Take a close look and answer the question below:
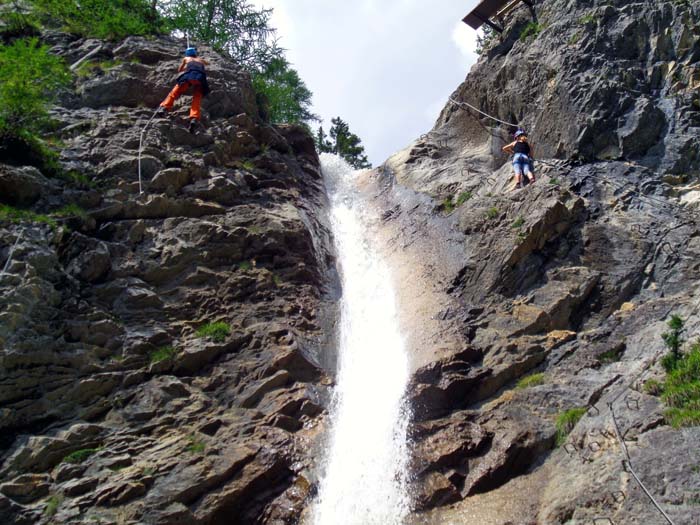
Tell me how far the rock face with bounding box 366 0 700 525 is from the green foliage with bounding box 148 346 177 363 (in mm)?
4577

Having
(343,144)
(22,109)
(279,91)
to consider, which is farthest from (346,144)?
(22,109)

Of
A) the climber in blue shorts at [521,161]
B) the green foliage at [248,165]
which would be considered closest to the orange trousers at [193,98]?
the green foliage at [248,165]

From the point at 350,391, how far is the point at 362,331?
2086mm

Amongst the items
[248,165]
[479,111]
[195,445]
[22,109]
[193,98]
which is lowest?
[195,445]

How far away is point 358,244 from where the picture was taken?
54.0 ft

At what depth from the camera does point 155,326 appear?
34.8ft

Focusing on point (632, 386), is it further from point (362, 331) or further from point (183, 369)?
point (183, 369)

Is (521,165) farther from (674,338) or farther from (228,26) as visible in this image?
(228,26)

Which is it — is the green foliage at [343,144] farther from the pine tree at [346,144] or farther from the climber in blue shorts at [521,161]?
the climber in blue shorts at [521,161]

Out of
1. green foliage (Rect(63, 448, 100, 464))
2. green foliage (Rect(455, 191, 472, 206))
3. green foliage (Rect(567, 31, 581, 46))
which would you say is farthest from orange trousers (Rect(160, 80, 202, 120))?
green foliage (Rect(567, 31, 581, 46))

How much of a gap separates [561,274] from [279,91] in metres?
15.3

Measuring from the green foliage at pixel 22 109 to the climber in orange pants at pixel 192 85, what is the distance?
3080 millimetres

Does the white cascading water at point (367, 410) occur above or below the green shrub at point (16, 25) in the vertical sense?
below

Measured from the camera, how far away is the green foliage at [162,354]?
33.1 feet
